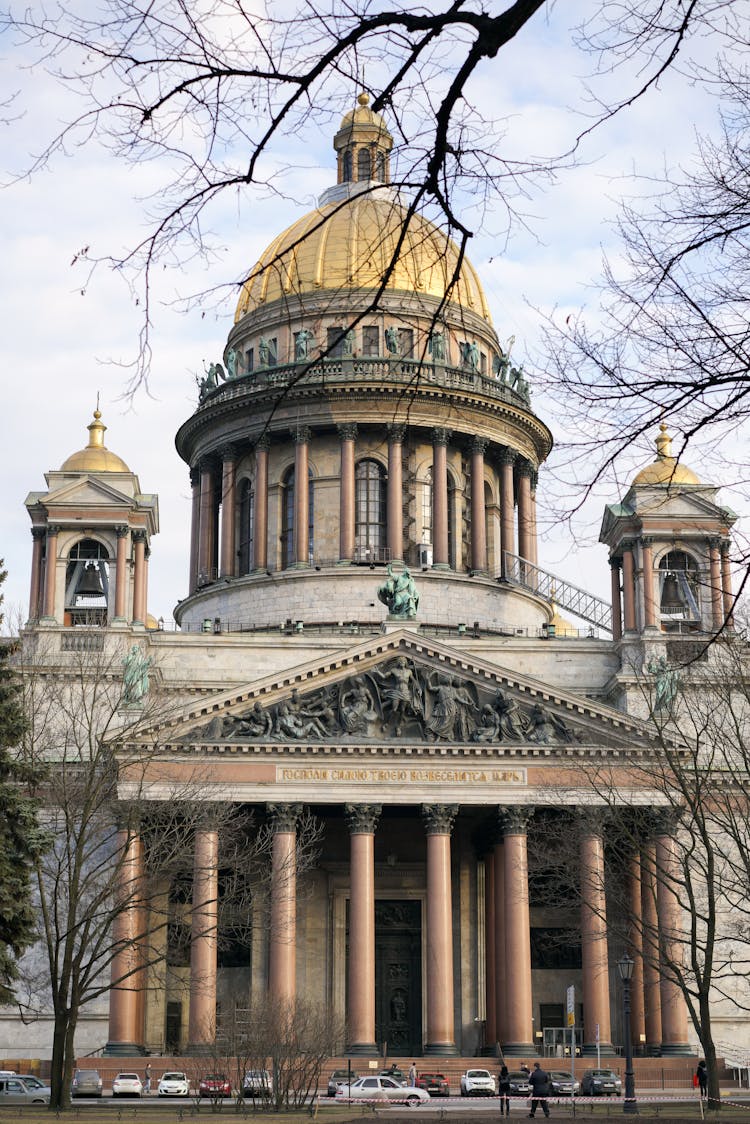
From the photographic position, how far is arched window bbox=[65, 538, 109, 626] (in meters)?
65.9

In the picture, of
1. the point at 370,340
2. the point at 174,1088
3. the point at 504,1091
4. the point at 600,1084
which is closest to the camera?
the point at 504,1091

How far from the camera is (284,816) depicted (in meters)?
55.4

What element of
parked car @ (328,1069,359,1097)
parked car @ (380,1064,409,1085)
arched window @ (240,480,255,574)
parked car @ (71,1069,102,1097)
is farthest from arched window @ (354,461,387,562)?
parked car @ (71,1069,102,1097)

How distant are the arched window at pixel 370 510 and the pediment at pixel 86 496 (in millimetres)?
13520

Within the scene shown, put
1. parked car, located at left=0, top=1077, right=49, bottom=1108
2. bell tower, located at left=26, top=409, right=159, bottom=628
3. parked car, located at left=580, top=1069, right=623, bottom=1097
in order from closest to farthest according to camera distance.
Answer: parked car, located at left=0, top=1077, right=49, bottom=1108 → parked car, located at left=580, top=1069, right=623, bottom=1097 → bell tower, located at left=26, top=409, right=159, bottom=628

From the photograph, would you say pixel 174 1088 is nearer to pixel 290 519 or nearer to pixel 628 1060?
pixel 628 1060

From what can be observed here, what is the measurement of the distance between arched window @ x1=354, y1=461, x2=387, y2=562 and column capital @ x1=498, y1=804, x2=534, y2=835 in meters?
21.7

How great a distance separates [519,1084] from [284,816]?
1174 cm

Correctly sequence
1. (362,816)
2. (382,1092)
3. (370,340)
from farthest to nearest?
1. (370,340)
2. (362,816)
3. (382,1092)

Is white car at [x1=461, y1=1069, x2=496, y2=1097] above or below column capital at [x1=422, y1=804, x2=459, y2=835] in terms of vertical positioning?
below

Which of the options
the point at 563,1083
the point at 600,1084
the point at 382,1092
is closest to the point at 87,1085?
the point at 382,1092

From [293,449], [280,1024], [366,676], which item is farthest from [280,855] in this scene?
[293,449]

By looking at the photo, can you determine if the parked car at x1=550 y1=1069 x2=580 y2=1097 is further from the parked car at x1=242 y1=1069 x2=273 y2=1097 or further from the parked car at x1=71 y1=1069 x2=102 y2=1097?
the parked car at x1=71 y1=1069 x2=102 y2=1097

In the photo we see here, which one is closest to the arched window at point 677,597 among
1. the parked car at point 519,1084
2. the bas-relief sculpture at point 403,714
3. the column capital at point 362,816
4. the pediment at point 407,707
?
the pediment at point 407,707
